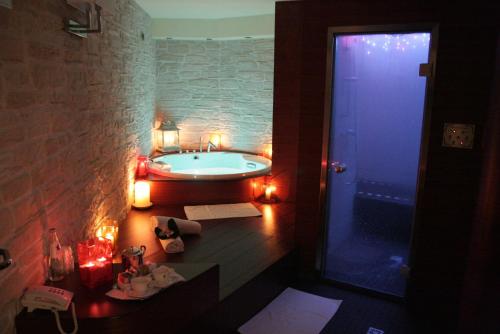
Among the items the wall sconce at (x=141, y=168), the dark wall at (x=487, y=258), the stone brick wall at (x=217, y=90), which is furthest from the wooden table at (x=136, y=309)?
the stone brick wall at (x=217, y=90)

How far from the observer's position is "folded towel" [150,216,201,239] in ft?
9.37

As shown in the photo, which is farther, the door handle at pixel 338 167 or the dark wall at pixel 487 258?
the door handle at pixel 338 167

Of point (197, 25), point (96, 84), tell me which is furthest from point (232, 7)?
point (96, 84)

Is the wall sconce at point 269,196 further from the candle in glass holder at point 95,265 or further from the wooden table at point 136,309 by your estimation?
the candle in glass holder at point 95,265

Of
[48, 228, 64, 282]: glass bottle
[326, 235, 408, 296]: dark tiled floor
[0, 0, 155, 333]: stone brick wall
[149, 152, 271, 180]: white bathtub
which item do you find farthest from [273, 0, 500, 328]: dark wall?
[48, 228, 64, 282]: glass bottle

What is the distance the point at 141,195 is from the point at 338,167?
171cm

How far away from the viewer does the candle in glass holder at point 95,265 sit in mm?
1797

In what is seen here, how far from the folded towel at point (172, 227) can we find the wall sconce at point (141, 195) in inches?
24.0

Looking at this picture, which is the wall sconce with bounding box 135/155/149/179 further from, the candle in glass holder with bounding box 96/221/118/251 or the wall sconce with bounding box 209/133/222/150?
the wall sconce with bounding box 209/133/222/150

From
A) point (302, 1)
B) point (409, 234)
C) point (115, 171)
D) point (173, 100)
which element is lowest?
point (409, 234)

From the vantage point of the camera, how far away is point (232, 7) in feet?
13.6

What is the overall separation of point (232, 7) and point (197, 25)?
85 cm

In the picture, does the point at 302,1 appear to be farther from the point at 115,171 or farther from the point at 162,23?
the point at 162,23

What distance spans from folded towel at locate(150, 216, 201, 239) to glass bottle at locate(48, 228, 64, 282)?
0.96 m
